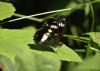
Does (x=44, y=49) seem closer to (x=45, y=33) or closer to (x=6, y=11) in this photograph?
(x=45, y=33)

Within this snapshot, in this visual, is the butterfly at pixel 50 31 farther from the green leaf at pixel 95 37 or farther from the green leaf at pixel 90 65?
the green leaf at pixel 90 65

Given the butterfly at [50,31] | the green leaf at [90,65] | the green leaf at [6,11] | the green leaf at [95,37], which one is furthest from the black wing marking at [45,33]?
the green leaf at [90,65]

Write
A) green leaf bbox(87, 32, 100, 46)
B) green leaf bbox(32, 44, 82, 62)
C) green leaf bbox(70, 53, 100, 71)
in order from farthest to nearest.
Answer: green leaf bbox(70, 53, 100, 71) < green leaf bbox(87, 32, 100, 46) < green leaf bbox(32, 44, 82, 62)

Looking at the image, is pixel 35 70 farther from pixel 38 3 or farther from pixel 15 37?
pixel 15 37

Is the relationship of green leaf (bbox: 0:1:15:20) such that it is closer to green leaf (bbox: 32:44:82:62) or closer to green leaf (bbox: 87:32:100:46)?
green leaf (bbox: 32:44:82:62)

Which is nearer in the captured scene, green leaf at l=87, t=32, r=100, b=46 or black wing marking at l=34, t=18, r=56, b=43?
black wing marking at l=34, t=18, r=56, b=43

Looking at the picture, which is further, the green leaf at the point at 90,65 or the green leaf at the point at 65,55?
the green leaf at the point at 90,65

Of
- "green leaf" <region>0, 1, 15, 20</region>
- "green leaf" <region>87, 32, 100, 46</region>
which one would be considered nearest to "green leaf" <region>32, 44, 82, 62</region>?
"green leaf" <region>0, 1, 15, 20</region>

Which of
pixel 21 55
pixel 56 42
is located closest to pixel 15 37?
pixel 56 42

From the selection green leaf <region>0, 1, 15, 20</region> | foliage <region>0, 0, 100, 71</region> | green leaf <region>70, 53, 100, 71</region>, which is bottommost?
green leaf <region>70, 53, 100, 71</region>
